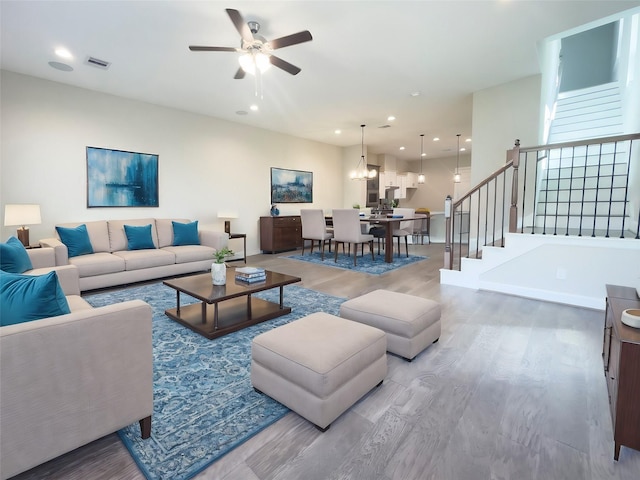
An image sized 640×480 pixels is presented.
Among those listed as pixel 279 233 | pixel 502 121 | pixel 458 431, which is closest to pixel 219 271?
pixel 458 431

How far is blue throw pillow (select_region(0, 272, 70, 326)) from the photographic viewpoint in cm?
128

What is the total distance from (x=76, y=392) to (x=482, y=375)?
7.26 ft

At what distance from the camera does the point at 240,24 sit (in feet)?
8.52

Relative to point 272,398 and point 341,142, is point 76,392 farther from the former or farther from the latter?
point 341,142

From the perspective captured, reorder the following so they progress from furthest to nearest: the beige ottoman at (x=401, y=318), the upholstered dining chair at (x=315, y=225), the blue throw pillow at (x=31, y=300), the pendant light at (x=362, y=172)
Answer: the pendant light at (x=362, y=172)
the upholstered dining chair at (x=315, y=225)
the beige ottoman at (x=401, y=318)
the blue throw pillow at (x=31, y=300)

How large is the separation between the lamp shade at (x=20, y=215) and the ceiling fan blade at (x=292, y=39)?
11.3 feet

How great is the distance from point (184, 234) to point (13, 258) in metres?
2.65

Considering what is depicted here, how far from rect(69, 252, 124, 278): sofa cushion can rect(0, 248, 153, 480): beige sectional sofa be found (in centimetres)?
310

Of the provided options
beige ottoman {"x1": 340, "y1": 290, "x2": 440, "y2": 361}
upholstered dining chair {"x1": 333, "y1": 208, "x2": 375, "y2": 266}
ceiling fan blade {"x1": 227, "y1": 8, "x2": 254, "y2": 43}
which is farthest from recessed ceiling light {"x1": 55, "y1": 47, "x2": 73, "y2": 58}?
upholstered dining chair {"x1": 333, "y1": 208, "x2": 375, "y2": 266}

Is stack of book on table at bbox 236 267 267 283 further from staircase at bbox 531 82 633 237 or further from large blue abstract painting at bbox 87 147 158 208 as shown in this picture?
staircase at bbox 531 82 633 237

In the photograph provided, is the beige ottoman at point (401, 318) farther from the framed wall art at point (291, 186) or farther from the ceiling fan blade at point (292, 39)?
the framed wall art at point (291, 186)

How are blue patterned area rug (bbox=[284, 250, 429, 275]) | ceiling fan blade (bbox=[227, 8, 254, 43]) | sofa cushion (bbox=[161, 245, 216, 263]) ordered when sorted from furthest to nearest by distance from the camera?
blue patterned area rug (bbox=[284, 250, 429, 275])
sofa cushion (bbox=[161, 245, 216, 263])
ceiling fan blade (bbox=[227, 8, 254, 43])

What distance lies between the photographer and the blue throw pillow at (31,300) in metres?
1.28

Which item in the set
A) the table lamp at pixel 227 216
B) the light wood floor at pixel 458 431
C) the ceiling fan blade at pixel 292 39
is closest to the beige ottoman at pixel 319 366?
the light wood floor at pixel 458 431
